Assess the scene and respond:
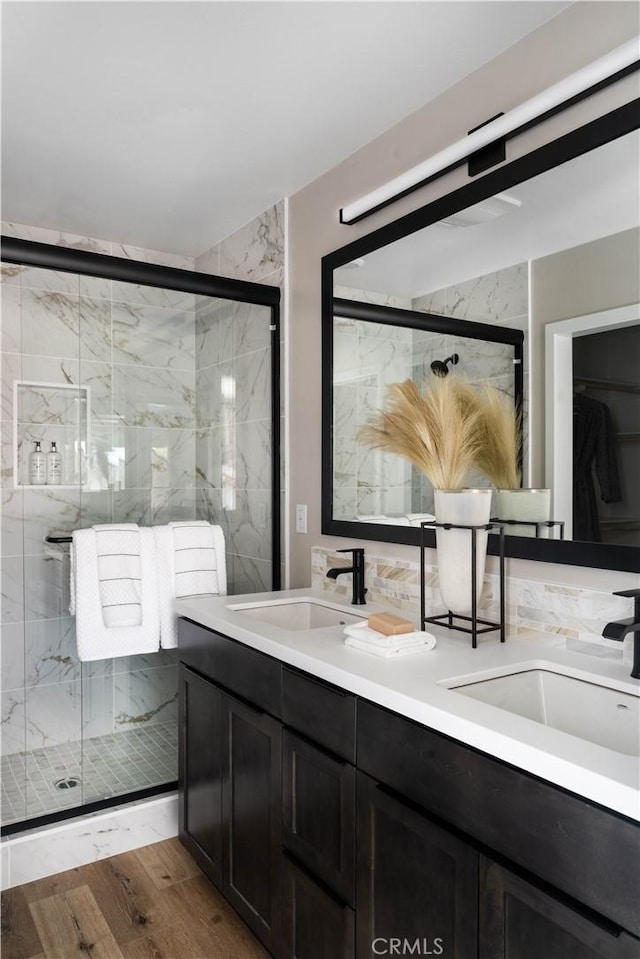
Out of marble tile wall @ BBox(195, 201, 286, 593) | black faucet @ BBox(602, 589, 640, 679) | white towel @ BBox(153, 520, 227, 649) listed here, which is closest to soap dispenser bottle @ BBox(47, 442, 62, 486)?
white towel @ BBox(153, 520, 227, 649)

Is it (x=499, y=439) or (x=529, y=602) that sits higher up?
(x=499, y=439)

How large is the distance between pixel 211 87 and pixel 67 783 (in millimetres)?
2356

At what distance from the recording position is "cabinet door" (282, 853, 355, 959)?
1438mm

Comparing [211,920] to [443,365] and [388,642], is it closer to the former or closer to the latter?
[388,642]

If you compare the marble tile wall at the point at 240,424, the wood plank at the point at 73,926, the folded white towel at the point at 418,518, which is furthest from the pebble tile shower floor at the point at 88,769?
the folded white towel at the point at 418,518

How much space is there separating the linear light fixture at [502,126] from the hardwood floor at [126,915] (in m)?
2.24

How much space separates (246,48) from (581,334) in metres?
1.17

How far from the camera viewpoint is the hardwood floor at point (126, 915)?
1.89 meters

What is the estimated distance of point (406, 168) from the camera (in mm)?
2129

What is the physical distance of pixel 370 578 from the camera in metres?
2.25

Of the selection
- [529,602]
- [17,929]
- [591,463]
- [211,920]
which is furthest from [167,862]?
[591,463]

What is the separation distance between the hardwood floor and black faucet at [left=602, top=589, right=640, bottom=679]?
4.37 feet

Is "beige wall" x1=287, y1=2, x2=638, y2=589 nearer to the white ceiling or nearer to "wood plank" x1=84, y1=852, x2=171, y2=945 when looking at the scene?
the white ceiling

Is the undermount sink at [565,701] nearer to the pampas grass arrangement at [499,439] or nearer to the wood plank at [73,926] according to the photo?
the pampas grass arrangement at [499,439]
